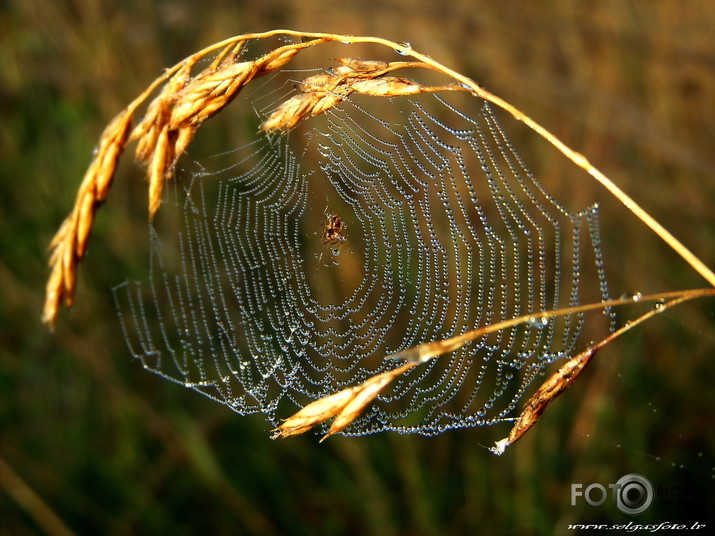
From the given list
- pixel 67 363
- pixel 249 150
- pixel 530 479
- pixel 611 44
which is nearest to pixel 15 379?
pixel 67 363

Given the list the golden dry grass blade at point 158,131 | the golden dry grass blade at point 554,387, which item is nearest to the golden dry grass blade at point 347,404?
the golden dry grass blade at point 554,387

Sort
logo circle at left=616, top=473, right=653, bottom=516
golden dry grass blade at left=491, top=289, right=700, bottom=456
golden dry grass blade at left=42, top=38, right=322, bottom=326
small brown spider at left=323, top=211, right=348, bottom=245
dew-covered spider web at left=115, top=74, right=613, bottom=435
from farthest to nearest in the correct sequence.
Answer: dew-covered spider web at left=115, top=74, right=613, bottom=435, small brown spider at left=323, top=211, right=348, bottom=245, logo circle at left=616, top=473, right=653, bottom=516, golden dry grass blade at left=42, top=38, right=322, bottom=326, golden dry grass blade at left=491, top=289, right=700, bottom=456

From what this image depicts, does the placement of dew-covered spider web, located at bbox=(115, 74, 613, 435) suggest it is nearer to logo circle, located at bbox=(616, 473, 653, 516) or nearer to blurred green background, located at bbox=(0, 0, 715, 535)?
blurred green background, located at bbox=(0, 0, 715, 535)

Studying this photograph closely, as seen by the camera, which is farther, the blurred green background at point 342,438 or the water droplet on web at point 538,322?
the blurred green background at point 342,438

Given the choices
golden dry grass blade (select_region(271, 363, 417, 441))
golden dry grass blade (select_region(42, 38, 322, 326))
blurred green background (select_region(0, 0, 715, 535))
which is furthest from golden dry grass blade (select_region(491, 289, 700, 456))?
blurred green background (select_region(0, 0, 715, 535))

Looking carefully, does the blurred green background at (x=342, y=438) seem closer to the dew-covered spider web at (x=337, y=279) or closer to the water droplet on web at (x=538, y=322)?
the dew-covered spider web at (x=337, y=279)

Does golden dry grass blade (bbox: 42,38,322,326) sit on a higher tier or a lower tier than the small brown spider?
higher

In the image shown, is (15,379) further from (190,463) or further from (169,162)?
(169,162)
